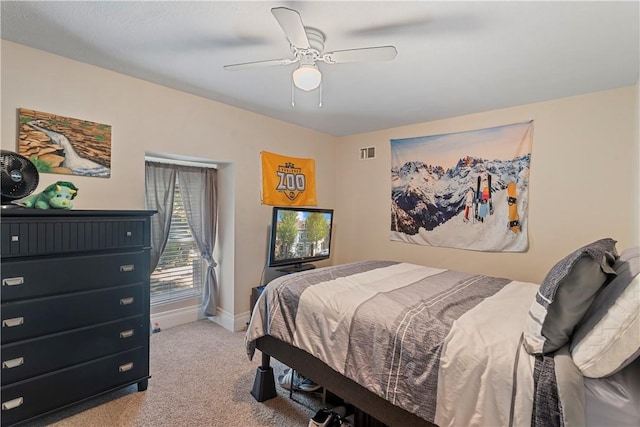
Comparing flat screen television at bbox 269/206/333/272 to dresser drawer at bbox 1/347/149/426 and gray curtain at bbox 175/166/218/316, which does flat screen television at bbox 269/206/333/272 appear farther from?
dresser drawer at bbox 1/347/149/426

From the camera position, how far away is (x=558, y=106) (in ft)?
9.41

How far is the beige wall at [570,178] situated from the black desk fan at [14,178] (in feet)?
11.7

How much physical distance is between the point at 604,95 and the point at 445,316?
264cm

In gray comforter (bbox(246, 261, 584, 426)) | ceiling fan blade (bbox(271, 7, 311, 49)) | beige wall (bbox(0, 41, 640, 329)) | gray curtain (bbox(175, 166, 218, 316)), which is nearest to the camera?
gray comforter (bbox(246, 261, 584, 426))

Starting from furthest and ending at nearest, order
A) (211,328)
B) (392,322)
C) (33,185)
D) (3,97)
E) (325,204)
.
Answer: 1. (325,204)
2. (211,328)
3. (3,97)
4. (33,185)
5. (392,322)

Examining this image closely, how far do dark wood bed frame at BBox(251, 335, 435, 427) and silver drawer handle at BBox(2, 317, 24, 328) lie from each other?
133 cm

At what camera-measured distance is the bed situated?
3.41 ft

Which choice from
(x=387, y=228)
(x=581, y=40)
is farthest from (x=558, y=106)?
(x=387, y=228)

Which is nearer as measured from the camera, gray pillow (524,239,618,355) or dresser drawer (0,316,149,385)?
gray pillow (524,239,618,355)

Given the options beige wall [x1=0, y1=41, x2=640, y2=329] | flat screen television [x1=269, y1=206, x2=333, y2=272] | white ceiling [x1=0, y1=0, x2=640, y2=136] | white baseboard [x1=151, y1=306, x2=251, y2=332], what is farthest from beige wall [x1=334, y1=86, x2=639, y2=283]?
white baseboard [x1=151, y1=306, x2=251, y2=332]

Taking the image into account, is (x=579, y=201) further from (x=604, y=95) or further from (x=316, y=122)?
(x=316, y=122)

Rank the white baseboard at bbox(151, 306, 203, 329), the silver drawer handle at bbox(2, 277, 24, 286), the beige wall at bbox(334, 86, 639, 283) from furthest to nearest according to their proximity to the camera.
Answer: the white baseboard at bbox(151, 306, 203, 329), the beige wall at bbox(334, 86, 639, 283), the silver drawer handle at bbox(2, 277, 24, 286)

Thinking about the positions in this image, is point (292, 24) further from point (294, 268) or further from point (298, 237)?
point (294, 268)

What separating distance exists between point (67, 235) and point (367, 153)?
A: 11.0ft
